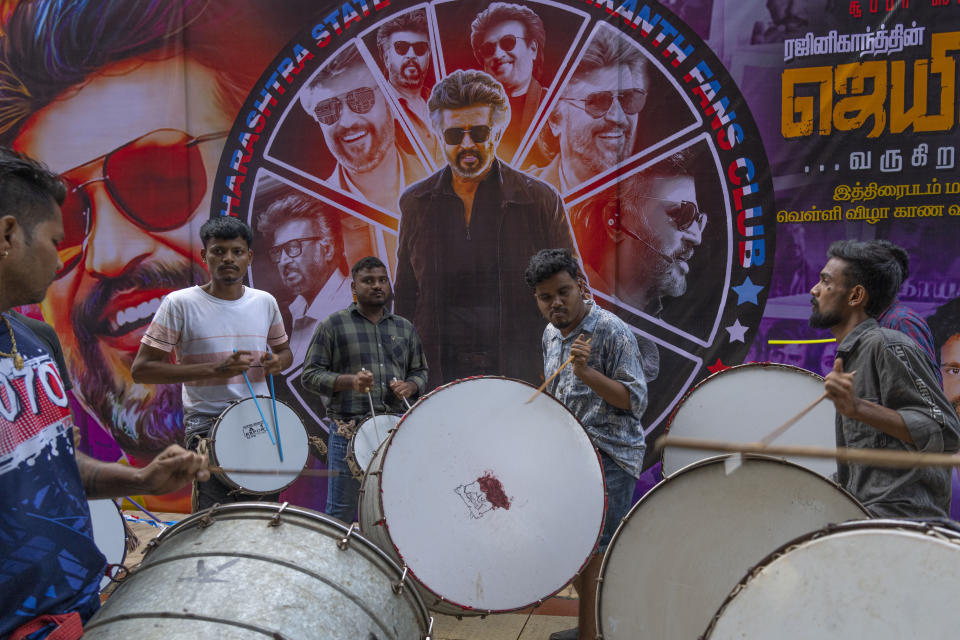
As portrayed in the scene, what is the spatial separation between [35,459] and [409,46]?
423 cm

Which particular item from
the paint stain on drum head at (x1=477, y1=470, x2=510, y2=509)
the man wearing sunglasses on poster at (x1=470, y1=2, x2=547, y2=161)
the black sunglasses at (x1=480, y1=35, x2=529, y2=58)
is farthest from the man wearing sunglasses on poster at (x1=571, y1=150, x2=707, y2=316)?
the paint stain on drum head at (x1=477, y1=470, x2=510, y2=509)

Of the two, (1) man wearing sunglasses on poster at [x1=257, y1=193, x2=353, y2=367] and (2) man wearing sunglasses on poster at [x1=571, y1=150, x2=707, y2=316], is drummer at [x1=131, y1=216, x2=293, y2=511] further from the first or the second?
(2) man wearing sunglasses on poster at [x1=571, y1=150, x2=707, y2=316]

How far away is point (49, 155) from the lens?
5.77 m

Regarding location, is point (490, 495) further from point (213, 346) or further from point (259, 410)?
point (213, 346)

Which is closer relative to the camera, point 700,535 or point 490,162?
point 700,535

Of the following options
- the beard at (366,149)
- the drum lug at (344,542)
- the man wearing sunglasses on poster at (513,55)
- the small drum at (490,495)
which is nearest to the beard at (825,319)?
the small drum at (490,495)

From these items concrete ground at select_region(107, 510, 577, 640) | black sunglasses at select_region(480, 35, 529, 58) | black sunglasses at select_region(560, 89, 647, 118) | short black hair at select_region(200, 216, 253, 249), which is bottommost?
concrete ground at select_region(107, 510, 577, 640)

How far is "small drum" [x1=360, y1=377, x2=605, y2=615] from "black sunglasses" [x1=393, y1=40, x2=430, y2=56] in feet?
10.3

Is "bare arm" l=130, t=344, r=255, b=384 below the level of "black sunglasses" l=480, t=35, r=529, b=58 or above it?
below

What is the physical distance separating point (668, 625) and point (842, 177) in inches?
131

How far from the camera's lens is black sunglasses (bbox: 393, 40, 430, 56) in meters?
5.01

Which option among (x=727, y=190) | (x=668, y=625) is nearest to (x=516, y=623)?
(x=668, y=625)

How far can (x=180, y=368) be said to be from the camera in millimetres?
3268

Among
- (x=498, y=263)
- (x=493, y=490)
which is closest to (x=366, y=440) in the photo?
(x=493, y=490)
